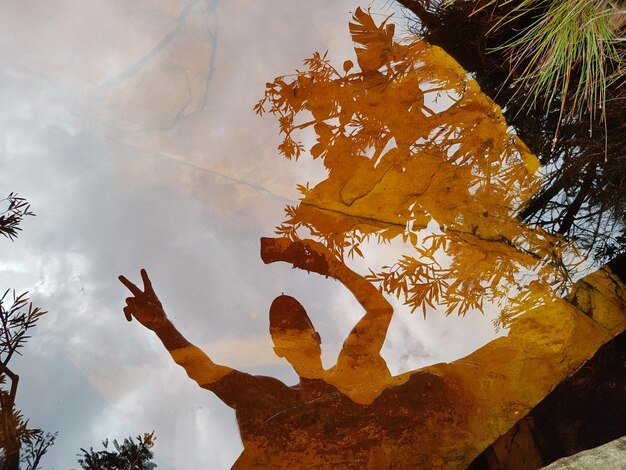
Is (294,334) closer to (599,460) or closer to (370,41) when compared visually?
(599,460)

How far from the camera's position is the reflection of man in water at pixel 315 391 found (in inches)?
77.8

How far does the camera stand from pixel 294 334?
2367 mm

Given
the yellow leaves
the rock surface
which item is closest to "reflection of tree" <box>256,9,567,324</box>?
the yellow leaves

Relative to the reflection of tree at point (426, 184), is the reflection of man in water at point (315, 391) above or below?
below

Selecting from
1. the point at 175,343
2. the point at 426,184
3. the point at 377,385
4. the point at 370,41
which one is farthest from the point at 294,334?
the point at 370,41

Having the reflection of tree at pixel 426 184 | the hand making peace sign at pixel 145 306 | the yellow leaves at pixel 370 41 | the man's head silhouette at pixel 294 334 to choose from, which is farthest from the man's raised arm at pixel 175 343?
the yellow leaves at pixel 370 41

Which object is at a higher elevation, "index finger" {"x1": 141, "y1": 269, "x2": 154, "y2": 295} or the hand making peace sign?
"index finger" {"x1": 141, "y1": 269, "x2": 154, "y2": 295}

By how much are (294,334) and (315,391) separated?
14.4 inches

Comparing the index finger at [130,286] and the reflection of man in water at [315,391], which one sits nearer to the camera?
the reflection of man in water at [315,391]

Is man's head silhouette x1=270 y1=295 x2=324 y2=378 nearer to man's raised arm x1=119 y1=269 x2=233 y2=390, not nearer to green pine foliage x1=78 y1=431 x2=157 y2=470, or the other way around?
man's raised arm x1=119 y1=269 x2=233 y2=390

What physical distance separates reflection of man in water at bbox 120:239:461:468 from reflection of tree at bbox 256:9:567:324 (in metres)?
0.20

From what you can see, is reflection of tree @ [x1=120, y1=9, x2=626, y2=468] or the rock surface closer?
Answer: the rock surface

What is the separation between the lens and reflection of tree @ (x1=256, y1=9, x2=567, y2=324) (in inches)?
91.8

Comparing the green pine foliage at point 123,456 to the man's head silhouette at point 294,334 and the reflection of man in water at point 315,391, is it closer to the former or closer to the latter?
the reflection of man in water at point 315,391
